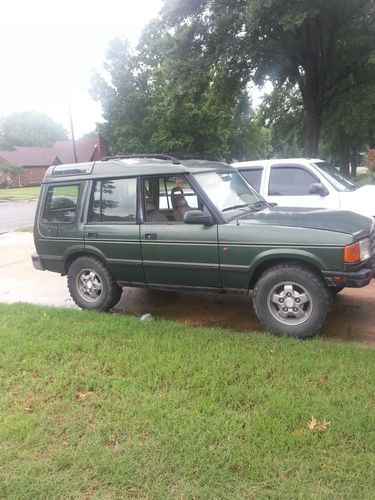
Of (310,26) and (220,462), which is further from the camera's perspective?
(310,26)

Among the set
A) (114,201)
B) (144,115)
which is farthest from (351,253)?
(144,115)

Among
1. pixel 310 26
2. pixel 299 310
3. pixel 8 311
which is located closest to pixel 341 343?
pixel 299 310

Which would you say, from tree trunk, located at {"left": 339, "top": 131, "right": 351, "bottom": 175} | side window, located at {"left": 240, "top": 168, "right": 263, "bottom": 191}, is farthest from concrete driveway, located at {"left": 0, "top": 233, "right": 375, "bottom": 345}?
tree trunk, located at {"left": 339, "top": 131, "right": 351, "bottom": 175}

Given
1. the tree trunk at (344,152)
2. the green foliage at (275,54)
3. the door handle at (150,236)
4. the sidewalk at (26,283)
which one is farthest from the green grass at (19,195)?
the door handle at (150,236)

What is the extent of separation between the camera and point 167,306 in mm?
6188

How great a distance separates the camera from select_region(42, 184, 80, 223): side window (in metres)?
5.96

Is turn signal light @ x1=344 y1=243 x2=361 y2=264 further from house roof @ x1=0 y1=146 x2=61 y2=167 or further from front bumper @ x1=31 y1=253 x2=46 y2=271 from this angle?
house roof @ x1=0 y1=146 x2=61 y2=167

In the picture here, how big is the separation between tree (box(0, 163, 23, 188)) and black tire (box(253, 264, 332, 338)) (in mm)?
59783

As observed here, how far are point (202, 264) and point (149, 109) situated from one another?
131 ft

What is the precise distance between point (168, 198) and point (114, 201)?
2.17 ft

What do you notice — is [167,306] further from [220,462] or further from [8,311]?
[220,462]

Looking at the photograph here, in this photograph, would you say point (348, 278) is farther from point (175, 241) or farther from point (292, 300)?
point (175, 241)

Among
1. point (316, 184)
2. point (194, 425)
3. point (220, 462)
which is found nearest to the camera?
point (220, 462)

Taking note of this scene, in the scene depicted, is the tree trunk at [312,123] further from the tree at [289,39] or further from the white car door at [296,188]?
the white car door at [296,188]
